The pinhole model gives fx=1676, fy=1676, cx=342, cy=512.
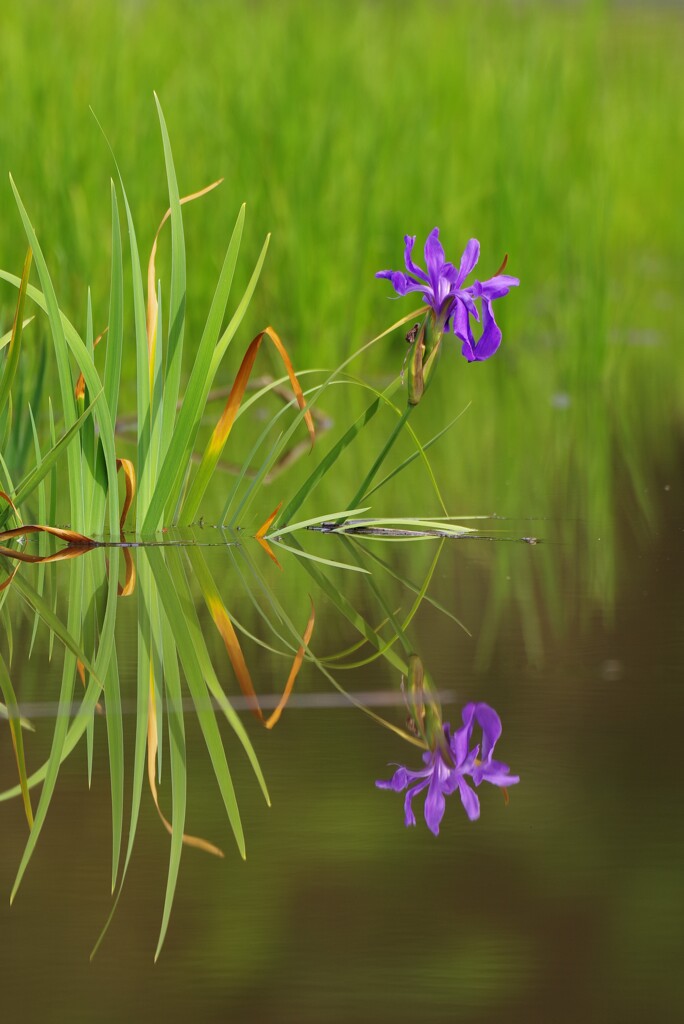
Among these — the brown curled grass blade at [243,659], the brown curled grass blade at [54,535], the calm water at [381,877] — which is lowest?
the calm water at [381,877]

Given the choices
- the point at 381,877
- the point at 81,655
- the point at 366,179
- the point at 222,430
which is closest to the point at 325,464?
the point at 222,430

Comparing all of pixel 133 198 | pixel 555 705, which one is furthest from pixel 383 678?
pixel 133 198

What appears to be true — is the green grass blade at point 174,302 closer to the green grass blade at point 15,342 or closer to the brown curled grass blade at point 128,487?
the brown curled grass blade at point 128,487

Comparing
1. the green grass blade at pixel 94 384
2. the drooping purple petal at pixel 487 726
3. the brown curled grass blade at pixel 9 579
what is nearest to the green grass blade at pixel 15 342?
the green grass blade at pixel 94 384

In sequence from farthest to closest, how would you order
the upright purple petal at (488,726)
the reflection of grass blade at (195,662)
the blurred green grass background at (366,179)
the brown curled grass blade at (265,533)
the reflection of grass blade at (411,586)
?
the blurred green grass background at (366,179), the brown curled grass blade at (265,533), the reflection of grass blade at (411,586), the upright purple petal at (488,726), the reflection of grass blade at (195,662)

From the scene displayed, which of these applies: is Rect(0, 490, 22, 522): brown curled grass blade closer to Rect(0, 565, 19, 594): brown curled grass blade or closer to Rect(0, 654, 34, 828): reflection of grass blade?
Rect(0, 565, 19, 594): brown curled grass blade

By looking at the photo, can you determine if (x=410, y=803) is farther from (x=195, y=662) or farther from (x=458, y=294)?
(x=458, y=294)

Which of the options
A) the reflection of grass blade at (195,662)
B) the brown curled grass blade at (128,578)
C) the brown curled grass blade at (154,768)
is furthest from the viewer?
the brown curled grass blade at (128,578)
